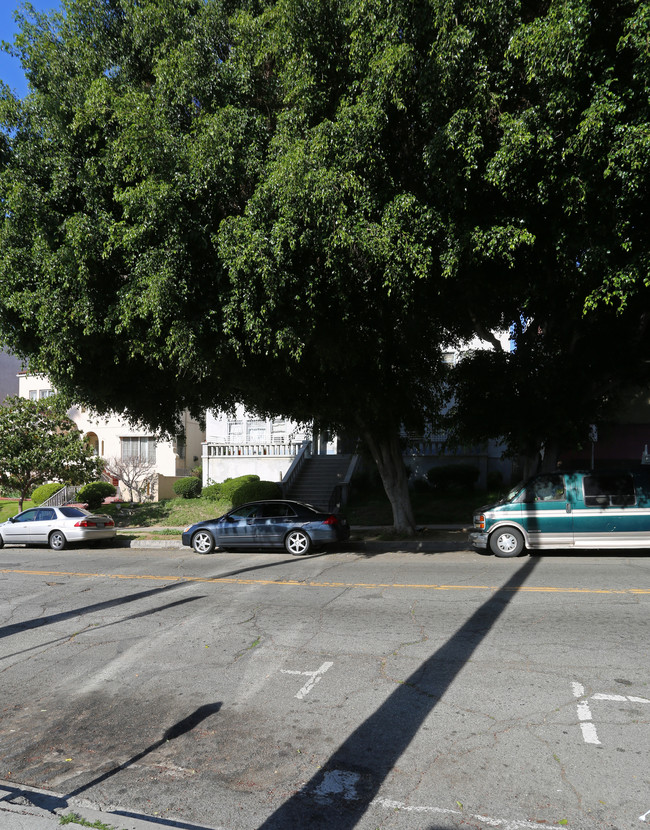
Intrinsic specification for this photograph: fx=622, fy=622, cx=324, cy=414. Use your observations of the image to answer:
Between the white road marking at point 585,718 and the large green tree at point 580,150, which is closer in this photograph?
the white road marking at point 585,718

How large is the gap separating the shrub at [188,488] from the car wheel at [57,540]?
30.1 feet

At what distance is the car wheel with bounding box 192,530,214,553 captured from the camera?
15.1m

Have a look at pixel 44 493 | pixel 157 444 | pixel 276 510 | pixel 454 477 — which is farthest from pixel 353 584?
pixel 157 444

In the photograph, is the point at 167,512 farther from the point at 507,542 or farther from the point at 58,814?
the point at 58,814

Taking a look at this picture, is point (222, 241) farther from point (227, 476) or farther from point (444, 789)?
point (227, 476)

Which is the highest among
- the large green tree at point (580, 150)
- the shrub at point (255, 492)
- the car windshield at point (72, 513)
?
the large green tree at point (580, 150)

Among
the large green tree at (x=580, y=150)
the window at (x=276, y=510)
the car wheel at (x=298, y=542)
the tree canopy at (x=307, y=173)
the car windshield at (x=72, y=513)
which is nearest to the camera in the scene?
the large green tree at (x=580, y=150)

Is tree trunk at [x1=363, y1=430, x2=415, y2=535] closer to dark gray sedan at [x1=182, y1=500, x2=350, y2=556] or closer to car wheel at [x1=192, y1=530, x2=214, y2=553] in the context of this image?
dark gray sedan at [x1=182, y1=500, x2=350, y2=556]

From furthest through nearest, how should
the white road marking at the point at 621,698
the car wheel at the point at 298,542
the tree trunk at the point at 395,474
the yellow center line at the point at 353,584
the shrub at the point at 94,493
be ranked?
the shrub at the point at 94,493 → the tree trunk at the point at 395,474 → the car wheel at the point at 298,542 → the yellow center line at the point at 353,584 → the white road marking at the point at 621,698

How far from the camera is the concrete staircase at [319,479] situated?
74.4 feet

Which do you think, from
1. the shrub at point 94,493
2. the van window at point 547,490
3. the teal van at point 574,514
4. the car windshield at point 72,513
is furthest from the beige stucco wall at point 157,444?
the van window at point 547,490

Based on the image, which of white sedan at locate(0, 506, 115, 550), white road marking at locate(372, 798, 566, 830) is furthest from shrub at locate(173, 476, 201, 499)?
white road marking at locate(372, 798, 566, 830)

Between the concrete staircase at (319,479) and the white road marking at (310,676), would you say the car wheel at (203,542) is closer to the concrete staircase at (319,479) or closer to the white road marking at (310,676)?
the concrete staircase at (319,479)

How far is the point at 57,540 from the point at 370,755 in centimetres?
1534
